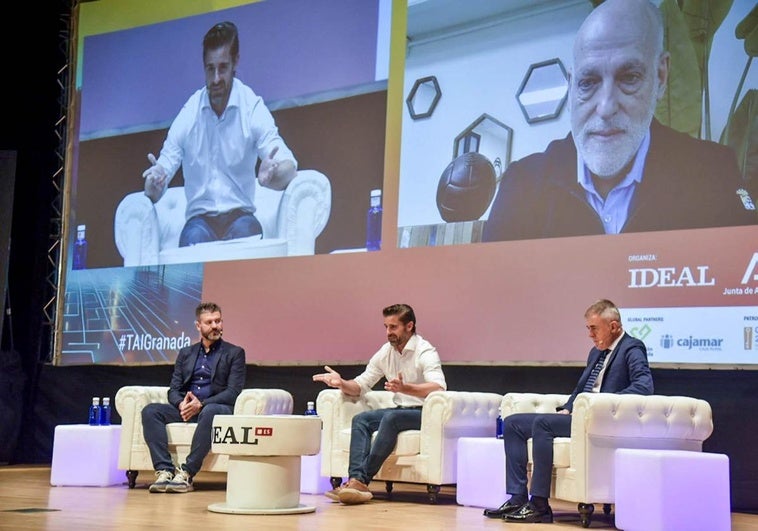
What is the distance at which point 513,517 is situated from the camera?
167 inches

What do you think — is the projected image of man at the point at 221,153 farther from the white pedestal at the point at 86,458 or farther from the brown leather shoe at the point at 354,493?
the brown leather shoe at the point at 354,493

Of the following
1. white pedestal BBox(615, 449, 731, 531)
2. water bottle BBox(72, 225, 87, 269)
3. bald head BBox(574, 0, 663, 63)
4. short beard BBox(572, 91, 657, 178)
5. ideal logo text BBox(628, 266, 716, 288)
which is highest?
bald head BBox(574, 0, 663, 63)

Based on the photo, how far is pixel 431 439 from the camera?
5051 millimetres

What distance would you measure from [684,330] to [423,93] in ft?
7.21

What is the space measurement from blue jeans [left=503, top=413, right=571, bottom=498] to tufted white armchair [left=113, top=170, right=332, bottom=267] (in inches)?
100

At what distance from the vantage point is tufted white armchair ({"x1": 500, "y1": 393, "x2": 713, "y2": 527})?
4141 millimetres

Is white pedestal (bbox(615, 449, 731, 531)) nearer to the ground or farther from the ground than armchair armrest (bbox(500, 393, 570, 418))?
nearer to the ground

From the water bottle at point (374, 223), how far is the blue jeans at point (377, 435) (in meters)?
1.45

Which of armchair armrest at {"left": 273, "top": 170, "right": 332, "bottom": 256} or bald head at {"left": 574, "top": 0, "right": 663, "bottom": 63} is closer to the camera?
bald head at {"left": 574, "top": 0, "right": 663, "bottom": 63}

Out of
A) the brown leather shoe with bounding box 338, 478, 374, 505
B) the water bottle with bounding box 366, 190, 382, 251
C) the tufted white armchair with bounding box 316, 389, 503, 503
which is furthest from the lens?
the water bottle with bounding box 366, 190, 382, 251

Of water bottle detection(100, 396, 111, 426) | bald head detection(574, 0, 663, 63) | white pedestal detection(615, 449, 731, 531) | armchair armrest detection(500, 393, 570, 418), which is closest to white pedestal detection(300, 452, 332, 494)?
armchair armrest detection(500, 393, 570, 418)

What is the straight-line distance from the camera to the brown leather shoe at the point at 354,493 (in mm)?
4750

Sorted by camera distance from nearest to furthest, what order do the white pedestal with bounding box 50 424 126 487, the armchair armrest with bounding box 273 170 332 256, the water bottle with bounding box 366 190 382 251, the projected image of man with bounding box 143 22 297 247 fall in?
1. the white pedestal with bounding box 50 424 126 487
2. the water bottle with bounding box 366 190 382 251
3. the armchair armrest with bounding box 273 170 332 256
4. the projected image of man with bounding box 143 22 297 247

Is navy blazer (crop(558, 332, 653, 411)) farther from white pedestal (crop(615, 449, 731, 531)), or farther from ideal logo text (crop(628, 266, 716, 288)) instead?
ideal logo text (crop(628, 266, 716, 288))
